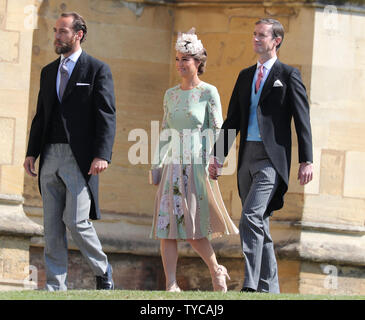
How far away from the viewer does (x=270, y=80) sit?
8.02m

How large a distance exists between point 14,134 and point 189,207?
199cm

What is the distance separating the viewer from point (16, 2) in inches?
390

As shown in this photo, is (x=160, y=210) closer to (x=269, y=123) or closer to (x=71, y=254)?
(x=269, y=123)

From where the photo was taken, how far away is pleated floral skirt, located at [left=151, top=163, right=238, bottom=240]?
8555 millimetres

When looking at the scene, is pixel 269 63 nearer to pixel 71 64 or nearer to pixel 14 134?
pixel 71 64

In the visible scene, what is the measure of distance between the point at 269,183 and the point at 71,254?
3071 millimetres

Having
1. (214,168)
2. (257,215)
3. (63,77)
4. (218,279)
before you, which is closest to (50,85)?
(63,77)

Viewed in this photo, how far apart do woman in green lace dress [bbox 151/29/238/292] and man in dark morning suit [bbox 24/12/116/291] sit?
84 centimetres

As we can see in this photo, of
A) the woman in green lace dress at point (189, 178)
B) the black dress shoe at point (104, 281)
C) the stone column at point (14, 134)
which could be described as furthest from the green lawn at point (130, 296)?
the stone column at point (14, 134)

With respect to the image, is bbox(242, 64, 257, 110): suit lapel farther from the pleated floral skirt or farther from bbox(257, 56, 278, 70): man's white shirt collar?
the pleated floral skirt

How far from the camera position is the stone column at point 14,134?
968 centimetres

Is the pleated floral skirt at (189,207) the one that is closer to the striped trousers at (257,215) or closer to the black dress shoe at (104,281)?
the striped trousers at (257,215)
